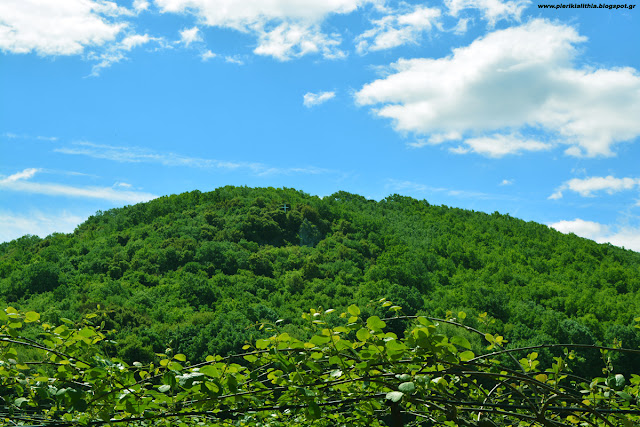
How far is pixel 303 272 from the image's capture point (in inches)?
1624

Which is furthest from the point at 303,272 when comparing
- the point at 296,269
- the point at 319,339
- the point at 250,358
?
the point at 319,339

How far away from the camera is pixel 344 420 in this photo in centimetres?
277

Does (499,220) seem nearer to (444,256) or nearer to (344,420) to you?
(444,256)

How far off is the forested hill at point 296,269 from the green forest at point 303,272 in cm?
13

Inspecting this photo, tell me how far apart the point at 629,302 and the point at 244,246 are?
3068 centimetres

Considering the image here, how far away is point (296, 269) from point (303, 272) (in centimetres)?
188

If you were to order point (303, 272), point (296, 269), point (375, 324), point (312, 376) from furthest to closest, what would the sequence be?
point (296, 269)
point (303, 272)
point (312, 376)
point (375, 324)

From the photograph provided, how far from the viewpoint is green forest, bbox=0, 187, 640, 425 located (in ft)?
84.8

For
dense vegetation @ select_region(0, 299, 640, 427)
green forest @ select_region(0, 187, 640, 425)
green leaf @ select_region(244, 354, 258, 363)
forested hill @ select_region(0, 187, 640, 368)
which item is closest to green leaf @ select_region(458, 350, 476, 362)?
dense vegetation @ select_region(0, 299, 640, 427)

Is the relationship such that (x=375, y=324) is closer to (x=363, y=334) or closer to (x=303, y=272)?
(x=363, y=334)

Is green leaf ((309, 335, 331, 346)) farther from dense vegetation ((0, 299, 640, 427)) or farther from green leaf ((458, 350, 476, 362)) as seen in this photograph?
green leaf ((458, 350, 476, 362))

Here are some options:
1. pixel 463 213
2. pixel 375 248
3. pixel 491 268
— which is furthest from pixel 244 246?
pixel 463 213

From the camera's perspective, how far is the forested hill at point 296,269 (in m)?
27.7

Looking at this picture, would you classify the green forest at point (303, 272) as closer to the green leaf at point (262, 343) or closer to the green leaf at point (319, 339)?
the green leaf at point (262, 343)
